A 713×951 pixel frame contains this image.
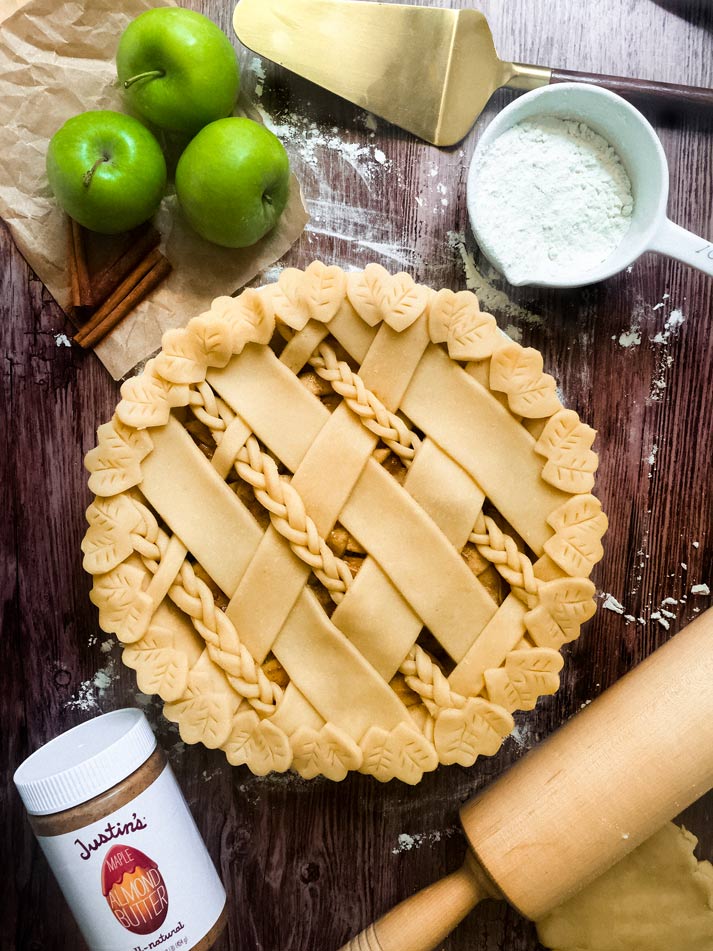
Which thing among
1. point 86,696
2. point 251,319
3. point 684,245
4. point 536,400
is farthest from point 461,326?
point 86,696

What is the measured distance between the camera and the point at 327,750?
0.92 metres

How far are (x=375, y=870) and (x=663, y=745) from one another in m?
0.47

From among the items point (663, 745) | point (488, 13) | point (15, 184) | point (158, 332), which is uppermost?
point (488, 13)

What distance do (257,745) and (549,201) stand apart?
2.59ft

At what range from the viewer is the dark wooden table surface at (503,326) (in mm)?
1089

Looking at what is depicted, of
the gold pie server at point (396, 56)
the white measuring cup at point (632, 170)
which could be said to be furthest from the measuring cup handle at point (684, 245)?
the gold pie server at point (396, 56)

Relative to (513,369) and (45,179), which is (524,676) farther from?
(45,179)

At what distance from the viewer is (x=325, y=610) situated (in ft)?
3.06

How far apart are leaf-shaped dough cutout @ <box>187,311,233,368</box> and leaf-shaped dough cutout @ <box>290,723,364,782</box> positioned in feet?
1.48

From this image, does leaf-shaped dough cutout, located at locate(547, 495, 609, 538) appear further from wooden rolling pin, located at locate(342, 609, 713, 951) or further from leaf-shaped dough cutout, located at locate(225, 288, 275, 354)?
leaf-shaped dough cutout, located at locate(225, 288, 275, 354)

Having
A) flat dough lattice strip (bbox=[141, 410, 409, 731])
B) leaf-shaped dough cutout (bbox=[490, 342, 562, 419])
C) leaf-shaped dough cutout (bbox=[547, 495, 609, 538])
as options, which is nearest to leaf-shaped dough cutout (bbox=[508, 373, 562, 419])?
leaf-shaped dough cutout (bbox=[490, 342, 562, 419])

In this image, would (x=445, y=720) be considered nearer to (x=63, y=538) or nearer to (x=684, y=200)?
(x=63, y=538)

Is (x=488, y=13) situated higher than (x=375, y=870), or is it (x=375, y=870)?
(x=488, y=13)

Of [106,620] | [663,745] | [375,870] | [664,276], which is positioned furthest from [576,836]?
[664,276]
